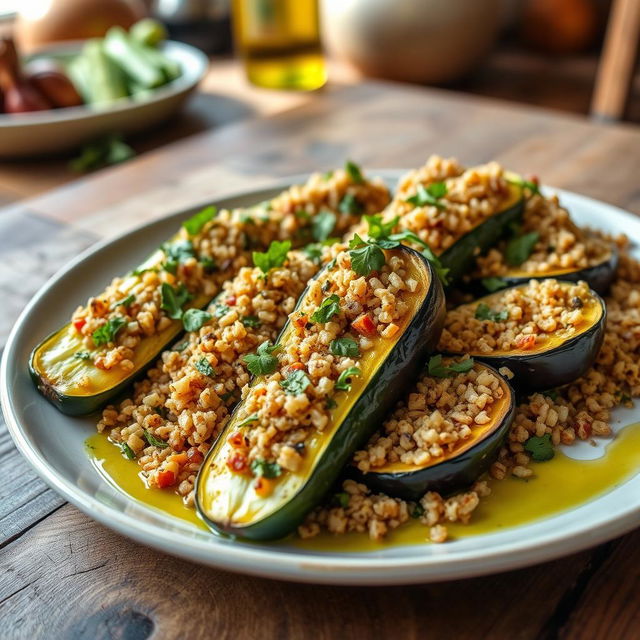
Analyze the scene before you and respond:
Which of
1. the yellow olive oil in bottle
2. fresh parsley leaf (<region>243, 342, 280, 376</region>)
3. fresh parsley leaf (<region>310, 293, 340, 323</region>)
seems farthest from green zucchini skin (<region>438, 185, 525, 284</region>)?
the yellow olive oil in bottle

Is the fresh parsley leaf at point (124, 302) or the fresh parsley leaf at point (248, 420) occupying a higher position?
the fresh parsley leaf at point (248, 420)

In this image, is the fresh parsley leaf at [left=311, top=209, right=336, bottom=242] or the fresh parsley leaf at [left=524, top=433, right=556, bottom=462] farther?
the fresh parsley leaf at [left=311, top=209, right=336, bottom=242]

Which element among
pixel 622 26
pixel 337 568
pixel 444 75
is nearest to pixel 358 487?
pixel 337 568

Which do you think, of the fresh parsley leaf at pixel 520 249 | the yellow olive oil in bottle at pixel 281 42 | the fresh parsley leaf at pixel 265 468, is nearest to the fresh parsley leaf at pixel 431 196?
the fresh parsley leaf at pixel 520 249

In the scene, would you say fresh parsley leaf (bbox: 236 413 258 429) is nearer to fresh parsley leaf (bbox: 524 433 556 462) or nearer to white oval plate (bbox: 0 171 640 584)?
white oval plate (bbox: 0 171 640 584)

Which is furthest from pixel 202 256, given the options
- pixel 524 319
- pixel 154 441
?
pixel 524 319

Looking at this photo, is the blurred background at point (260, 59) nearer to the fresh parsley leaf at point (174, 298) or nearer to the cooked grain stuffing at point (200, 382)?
the fresh parsley leaf at point (174, 298)
